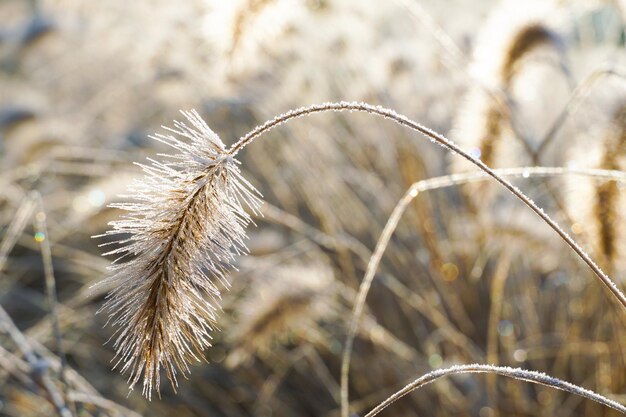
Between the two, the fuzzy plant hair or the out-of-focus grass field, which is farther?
the out-of-focus grass field

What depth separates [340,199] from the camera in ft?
10.6

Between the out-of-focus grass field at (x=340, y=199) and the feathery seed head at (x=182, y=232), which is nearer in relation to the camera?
the feathery seed head at (x=182, y=232)

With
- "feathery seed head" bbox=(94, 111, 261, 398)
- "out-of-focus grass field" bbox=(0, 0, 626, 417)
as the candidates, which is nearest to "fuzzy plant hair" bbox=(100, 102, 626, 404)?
"feathery seed head" bbox=(94, 111, 261, 398)

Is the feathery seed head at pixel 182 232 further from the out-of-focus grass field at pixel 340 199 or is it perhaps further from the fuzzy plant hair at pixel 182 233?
the out-of-focus grass field at pixel 340 199

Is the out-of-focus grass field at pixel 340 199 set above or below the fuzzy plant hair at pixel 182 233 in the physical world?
above

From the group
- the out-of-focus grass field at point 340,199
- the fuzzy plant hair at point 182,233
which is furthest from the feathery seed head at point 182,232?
the out-of-focus grass field at point 340,199

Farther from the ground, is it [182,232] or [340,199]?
[340,199]

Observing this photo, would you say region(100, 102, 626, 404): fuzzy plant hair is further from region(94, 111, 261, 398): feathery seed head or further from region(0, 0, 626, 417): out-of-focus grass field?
region(0, 0, 626, 417): out-of-focus grass field

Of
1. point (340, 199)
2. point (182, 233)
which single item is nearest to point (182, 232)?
Result: point (182, 233)

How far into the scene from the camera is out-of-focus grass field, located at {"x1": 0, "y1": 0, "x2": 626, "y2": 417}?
1.89 meters

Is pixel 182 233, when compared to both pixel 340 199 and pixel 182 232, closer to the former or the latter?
pixel 182 232

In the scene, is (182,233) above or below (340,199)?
below

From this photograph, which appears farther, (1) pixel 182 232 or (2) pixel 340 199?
(2) pixel 340 199

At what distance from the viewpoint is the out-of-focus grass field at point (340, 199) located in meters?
1.89
